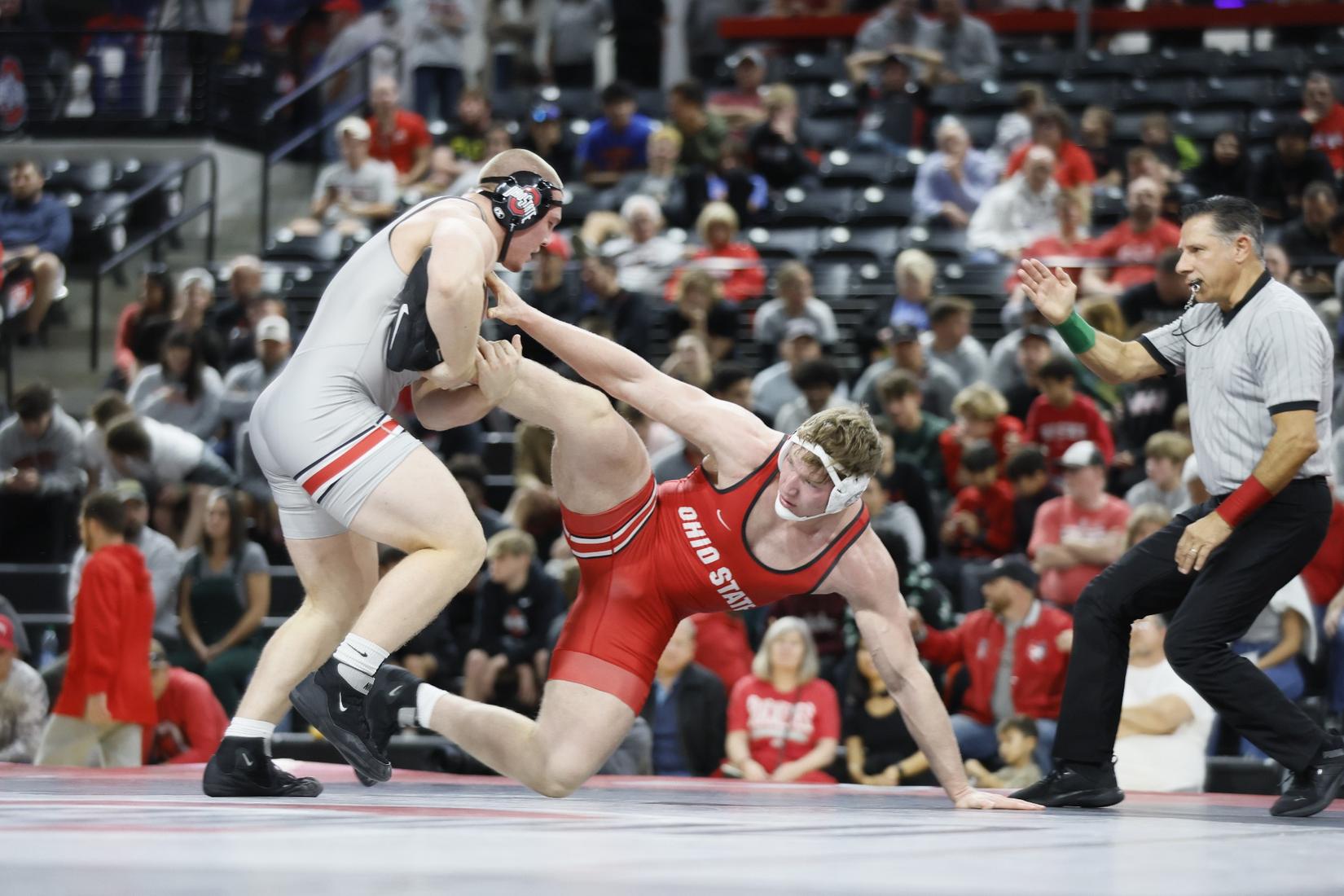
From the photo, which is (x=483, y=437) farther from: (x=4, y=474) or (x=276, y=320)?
(x=4, y=474)

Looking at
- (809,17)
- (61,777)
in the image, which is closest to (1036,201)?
(809,17)

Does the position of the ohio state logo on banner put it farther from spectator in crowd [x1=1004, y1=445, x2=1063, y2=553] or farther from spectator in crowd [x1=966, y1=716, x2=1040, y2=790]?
spectator in crowd [x1=966, y1=716, x2=1040, y2=790]

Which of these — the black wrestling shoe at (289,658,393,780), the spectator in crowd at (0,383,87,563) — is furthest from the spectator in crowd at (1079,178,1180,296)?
the black wrestling shoe at (289,658,393,780)

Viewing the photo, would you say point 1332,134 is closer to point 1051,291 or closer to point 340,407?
point 1051,291

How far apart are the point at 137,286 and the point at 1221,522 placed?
981 cm

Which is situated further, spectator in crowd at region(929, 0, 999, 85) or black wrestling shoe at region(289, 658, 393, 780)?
spectator in crowd at region(929, 0, 999, 85)

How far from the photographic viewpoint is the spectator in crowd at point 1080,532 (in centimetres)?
756

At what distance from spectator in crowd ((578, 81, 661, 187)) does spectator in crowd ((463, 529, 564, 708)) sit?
5.13 m

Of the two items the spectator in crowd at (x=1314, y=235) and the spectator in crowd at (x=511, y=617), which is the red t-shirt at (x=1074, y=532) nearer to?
the spectator in crowd at (x=511, y=617)

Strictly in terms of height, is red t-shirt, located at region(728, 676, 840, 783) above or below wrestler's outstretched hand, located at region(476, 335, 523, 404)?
below

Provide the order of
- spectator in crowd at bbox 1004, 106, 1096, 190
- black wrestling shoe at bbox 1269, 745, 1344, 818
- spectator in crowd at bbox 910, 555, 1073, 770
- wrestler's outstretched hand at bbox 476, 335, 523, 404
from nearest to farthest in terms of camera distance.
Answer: wrestler's outstretched hand at bbox 476, 335, 523, 404
black wrestling shoe at bbox 1269, 745, 1344, 818
spectator in crowd at bbox 910, 555, 1073, 770
spectator in crowd at bbox 1004, 106, 1096, 190

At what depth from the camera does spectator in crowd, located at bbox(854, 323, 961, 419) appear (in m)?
8.90

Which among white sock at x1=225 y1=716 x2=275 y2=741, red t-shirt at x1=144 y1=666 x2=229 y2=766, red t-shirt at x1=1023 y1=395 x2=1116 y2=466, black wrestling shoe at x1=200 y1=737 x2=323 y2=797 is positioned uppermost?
red t-shirt at x1=1023 y1=395 x2=1116 y2=466

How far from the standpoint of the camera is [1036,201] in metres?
10.7
